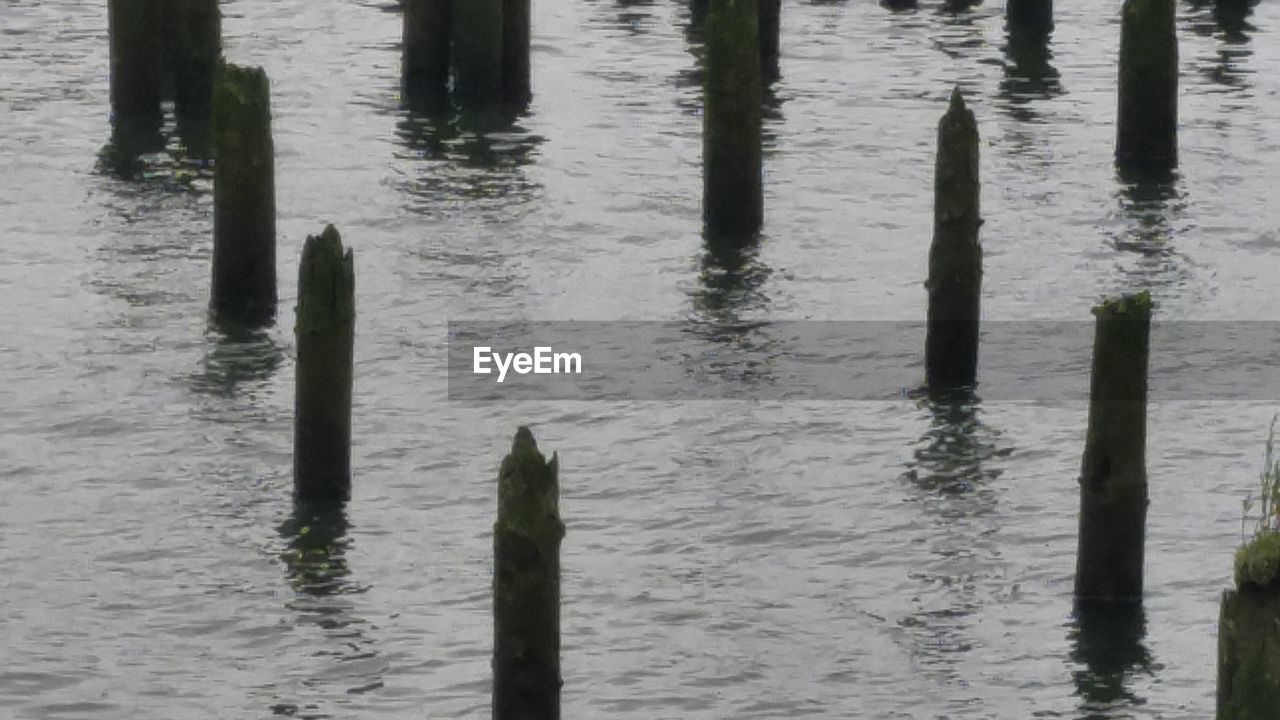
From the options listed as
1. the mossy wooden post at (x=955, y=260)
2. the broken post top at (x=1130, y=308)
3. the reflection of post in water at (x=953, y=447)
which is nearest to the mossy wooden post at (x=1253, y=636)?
the broken post top at (x=1130, y=308)

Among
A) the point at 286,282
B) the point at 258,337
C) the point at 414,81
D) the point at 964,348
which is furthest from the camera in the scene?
the point at 414,81

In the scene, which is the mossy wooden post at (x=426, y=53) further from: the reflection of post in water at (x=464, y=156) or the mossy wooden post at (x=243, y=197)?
the mossy wooden post at (x=243, y=197)

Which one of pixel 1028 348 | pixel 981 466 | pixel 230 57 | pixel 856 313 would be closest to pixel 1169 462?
pixel 981 466

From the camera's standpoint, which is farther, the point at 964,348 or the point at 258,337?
the point at 258,337

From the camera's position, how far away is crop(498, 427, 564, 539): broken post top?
19.4 m

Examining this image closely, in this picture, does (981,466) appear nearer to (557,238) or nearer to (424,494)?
(424,494)

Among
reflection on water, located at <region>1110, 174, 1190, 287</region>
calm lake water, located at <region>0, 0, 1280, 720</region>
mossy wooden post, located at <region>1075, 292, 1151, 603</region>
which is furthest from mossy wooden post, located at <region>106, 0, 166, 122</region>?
mossy wooden post, located at <region>1075, 292, 1151, 603</region>

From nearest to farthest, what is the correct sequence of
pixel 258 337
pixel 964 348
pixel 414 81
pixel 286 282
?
1. pixel 964 348
2. pixel 258 337
3. pixel 286 282
4. pixel 414 81

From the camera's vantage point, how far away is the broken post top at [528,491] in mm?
19438

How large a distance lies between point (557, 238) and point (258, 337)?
568 centimetres

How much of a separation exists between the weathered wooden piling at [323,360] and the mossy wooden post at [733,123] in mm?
8246

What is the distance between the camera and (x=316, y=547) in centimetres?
2508

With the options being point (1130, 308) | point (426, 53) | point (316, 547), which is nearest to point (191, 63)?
point (426, 53)

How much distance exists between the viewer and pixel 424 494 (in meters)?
26.7
